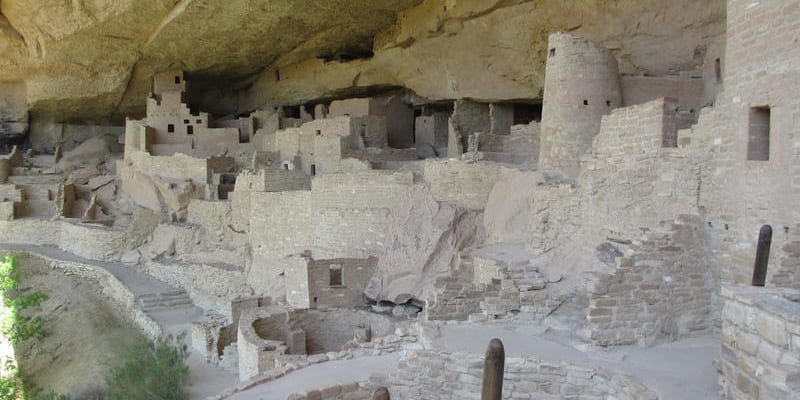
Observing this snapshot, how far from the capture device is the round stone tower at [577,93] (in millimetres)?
10812

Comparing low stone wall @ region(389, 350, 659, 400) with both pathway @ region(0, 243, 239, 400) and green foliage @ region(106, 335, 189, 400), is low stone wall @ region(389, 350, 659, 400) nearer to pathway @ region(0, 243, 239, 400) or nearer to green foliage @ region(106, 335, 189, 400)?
green foliage @ region(106, 335, 189, 400)

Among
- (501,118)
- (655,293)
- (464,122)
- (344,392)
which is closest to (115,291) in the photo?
(464,122)

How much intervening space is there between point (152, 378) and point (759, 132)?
9532 millimetres

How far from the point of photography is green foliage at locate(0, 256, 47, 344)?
1591cm

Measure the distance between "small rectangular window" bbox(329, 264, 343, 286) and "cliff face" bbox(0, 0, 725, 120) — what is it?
23.7 ft

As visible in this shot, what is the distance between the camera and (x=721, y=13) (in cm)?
1241

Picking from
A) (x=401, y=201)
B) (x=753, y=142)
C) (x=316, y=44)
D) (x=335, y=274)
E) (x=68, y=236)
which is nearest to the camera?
(x=753, y=142)

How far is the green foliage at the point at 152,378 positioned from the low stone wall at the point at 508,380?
5850 millimetres

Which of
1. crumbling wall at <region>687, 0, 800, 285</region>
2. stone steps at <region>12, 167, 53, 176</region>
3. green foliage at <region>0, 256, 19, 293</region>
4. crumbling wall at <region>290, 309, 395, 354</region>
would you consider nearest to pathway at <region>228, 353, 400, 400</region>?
crumbling wall at <region>687, 0, 800, 285</region>

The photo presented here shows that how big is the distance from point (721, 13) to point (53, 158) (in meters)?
22.6

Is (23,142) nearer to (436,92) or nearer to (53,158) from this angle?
(53,158)

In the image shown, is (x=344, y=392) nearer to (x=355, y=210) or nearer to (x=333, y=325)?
(x=333, y=325)

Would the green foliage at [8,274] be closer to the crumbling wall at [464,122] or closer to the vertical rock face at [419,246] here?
the vertical rock face at [419,246]

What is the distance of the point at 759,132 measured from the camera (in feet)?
20.5
